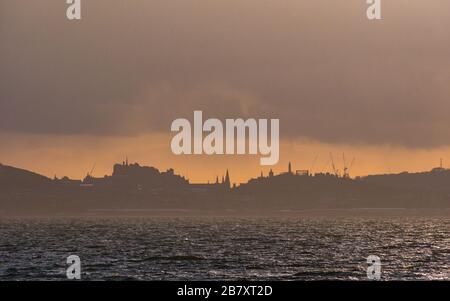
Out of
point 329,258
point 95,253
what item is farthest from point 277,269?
point 95,253

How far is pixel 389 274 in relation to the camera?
90375 mm

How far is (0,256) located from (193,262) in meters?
27.3
